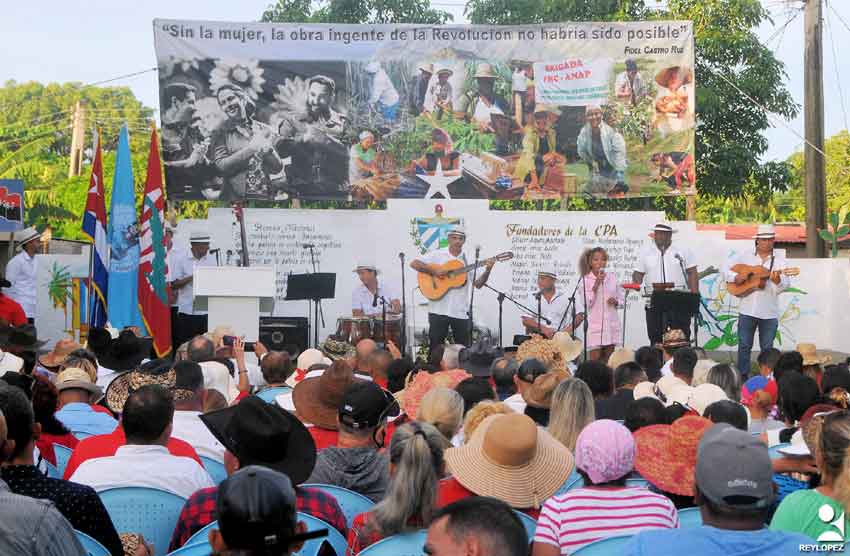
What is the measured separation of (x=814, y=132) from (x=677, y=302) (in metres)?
6.61

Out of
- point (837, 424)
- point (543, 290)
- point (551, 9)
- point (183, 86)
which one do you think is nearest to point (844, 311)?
point (543, 290)

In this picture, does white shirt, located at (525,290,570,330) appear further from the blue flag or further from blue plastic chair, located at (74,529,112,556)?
blue plastic chair, located at (74,529,112,556)

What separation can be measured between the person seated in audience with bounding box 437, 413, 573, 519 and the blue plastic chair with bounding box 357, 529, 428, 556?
1.77 ft

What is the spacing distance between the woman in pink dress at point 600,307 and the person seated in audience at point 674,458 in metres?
10.0

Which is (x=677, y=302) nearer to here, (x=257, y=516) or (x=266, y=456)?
(x=266, y=456)

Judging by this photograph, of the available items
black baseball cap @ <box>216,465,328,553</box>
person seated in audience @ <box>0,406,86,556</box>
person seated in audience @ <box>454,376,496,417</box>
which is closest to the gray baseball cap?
black baseball cap @ <box>216,465,328,553</box>

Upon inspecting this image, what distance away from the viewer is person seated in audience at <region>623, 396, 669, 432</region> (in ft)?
17.0

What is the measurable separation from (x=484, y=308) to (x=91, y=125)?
2224 inches

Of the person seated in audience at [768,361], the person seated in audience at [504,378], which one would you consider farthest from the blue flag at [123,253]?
the person seated in audience at [768,361]

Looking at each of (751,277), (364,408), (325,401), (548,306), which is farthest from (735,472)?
(548,306)

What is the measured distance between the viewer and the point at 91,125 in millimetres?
67625

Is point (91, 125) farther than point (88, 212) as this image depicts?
Yes

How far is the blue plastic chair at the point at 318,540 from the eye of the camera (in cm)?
347

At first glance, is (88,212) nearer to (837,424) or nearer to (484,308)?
(484,308)
